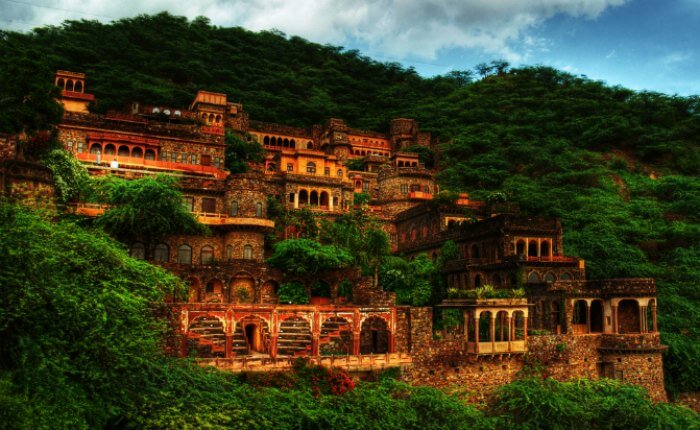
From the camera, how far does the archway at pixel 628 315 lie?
32.3 metres

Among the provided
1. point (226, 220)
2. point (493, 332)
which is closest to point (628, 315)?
point (493, 332)

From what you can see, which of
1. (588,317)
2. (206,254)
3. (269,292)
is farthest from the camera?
(206,254)

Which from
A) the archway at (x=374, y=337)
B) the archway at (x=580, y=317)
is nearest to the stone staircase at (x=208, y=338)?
the archway at (x=374, y=337)

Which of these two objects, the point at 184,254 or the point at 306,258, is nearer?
the point at 306,258

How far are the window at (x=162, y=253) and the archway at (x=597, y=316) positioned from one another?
25.6 metres

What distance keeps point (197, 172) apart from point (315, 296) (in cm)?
1415

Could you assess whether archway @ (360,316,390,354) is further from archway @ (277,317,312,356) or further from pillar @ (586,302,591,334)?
pillar @ (586,302,591,334)

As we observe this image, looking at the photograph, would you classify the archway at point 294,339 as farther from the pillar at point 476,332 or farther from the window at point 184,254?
Result: the window at point 184,254

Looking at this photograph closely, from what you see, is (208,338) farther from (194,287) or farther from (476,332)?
(476,332)

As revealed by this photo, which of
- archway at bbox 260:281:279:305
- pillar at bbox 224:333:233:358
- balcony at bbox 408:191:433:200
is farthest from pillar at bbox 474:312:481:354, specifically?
balcony at bbox 408:191:433:200

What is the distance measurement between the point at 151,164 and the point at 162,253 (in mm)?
8555

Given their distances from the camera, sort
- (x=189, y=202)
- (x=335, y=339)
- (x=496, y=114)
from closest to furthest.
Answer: (x=335, y=339) < (x=189, y=202) < (x=496, y=114)

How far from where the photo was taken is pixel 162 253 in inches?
1420

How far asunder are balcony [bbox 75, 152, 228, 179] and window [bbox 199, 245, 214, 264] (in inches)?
299
